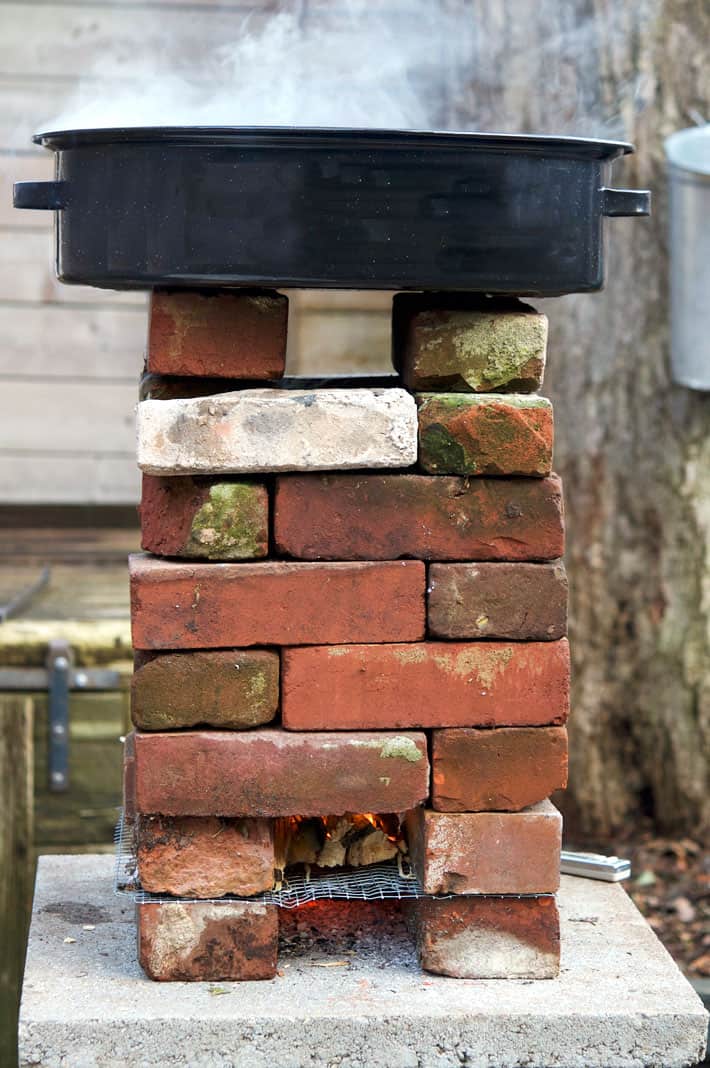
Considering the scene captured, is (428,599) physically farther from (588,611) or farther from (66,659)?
(588,611)

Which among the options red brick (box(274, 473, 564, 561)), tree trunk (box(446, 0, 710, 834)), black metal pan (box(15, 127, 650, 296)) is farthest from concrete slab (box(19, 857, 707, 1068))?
tree trunk (box(446, 0, 710, 834))

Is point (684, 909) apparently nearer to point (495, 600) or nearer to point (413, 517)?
point (495, 600)

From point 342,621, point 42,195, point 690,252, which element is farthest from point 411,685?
point 690,252

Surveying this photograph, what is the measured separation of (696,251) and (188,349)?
1.66 meters

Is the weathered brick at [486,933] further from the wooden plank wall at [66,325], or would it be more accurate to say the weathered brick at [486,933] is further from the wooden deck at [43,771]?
the wooden plank wall at [66,325]

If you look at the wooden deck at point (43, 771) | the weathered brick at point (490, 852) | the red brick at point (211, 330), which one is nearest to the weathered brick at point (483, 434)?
the red brick at point (211, 330)

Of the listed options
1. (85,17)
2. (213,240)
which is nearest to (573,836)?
(213,240)

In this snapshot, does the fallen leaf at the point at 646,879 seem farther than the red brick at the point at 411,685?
Yes

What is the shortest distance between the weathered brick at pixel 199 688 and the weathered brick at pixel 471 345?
0.47 meters

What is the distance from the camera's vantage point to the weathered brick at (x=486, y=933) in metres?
2.08

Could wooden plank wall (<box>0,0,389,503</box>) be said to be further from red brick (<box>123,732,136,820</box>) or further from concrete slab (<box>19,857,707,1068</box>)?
concrete slab (<box>19,857,707,1068</box>)

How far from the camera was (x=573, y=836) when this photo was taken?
12.4 ft

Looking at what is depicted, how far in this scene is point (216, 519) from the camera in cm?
201

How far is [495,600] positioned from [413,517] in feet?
Result: 0.55
